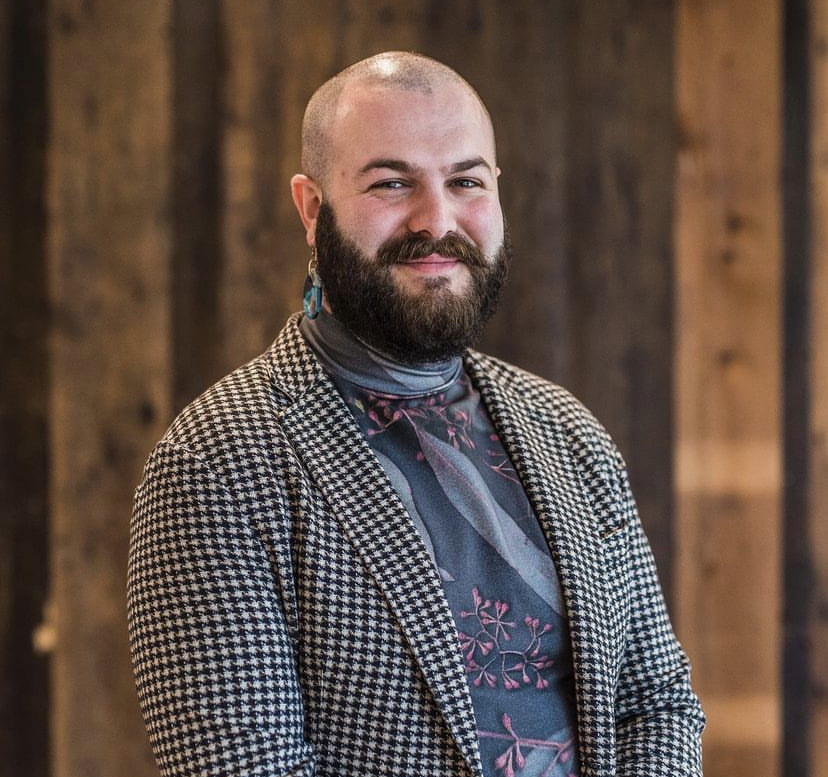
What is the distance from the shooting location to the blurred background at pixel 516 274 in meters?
2.42

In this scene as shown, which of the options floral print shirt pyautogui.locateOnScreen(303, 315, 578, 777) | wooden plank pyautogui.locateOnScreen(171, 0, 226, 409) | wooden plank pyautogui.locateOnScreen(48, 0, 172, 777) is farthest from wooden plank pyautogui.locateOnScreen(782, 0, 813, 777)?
floral print shirt pyautogui.locateOnScreen(303, 315, 578, 777)

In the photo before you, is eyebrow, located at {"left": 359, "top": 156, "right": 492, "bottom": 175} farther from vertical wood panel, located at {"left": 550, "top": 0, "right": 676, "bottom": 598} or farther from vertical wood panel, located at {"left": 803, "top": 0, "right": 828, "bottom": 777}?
vertical wood panel, located at {"left": 803, "top": 0, "right": 828, "bottom": 777}

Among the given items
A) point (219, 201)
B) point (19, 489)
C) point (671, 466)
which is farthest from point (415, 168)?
point (671, 466)

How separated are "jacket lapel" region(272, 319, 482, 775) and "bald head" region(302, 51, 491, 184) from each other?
25cm

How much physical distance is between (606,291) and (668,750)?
1530mm

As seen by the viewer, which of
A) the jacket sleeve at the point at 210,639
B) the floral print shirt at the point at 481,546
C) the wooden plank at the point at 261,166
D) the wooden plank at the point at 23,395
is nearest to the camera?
the jacket sleeve at the point at 210,639

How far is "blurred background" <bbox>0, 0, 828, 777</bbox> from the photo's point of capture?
7.95ft

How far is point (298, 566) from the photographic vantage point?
3.94ft

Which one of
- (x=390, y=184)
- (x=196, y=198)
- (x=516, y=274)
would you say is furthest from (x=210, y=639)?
(x=516, y=274)

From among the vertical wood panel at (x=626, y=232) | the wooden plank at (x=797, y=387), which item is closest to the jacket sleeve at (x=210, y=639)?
the vertical wood panel at (x=626, y=232)

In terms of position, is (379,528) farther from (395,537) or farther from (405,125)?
→ (405,125)

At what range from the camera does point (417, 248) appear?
1.30 m

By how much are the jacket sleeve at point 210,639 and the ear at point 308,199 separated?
346 mm

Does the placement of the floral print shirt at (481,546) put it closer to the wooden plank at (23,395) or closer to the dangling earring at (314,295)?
the dangling earring at (314,295)
